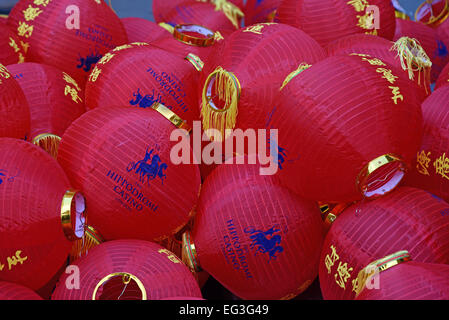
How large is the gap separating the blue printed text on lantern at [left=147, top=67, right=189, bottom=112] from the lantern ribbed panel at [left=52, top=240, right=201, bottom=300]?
1.55 ft

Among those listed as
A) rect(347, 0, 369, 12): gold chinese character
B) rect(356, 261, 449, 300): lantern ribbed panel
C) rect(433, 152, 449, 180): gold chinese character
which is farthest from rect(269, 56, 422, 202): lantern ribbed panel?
rect(347, 0, 369, 12): gold chinese character

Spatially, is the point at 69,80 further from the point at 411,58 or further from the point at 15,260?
the point at 411,58

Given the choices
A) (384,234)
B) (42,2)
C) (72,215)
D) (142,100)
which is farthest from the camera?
(42,2)

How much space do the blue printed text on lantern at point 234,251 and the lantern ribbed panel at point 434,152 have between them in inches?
18.5

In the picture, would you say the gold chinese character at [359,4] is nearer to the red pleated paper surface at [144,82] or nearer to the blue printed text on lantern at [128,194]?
the red pleated paper surface at [144,82]

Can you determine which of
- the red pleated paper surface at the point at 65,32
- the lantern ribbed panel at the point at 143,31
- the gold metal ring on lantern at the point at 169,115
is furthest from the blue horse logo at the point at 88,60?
the gold metal ring on lantern at the point at 169,115

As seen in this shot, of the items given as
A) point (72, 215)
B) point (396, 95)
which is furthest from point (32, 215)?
point (396, 95)

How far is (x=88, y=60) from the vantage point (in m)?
1.74

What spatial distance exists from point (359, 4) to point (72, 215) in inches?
42.2

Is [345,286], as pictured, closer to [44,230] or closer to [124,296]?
[124,296]

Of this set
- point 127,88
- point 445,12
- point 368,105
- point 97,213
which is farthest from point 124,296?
point 445,12

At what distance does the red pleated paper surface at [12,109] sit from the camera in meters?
1.32

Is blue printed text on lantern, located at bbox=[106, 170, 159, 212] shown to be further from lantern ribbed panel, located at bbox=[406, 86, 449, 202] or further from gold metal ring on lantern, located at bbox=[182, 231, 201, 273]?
lantern ribbed panel, located at bbox=[406, 86, 449, 202]
